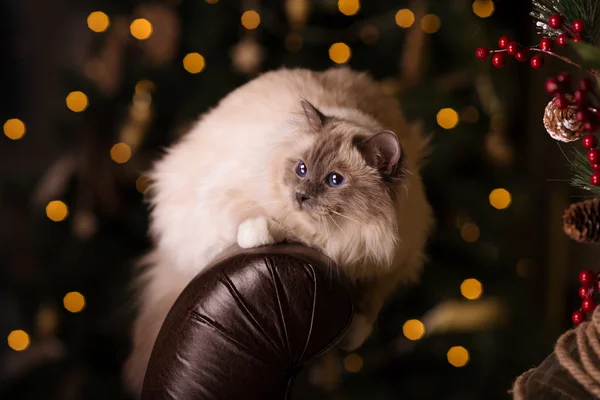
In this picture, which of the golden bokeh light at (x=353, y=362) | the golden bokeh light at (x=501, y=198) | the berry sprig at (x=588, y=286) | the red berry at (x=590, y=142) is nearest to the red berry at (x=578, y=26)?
the red berry at (x=590, y=142)

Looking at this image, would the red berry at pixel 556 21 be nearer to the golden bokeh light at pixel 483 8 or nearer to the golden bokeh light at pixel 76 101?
the golden bokeh light at pixel 483 8

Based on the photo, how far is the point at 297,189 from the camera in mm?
1226

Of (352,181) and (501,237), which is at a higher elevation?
(352,181)

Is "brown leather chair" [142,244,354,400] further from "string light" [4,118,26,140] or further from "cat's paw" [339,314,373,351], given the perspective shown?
"string light" [4,118,26,140]

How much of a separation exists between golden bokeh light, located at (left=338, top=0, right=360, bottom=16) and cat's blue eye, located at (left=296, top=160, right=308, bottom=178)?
0.99m

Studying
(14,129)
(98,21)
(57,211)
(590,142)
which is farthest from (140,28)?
(590,142)

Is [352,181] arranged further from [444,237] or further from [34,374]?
[34,374]

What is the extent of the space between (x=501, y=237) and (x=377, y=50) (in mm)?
777

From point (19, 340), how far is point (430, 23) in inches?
66.2

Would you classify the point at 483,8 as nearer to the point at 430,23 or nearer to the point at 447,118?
the point at 430,23

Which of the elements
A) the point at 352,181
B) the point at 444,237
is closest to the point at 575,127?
the point at 352,181

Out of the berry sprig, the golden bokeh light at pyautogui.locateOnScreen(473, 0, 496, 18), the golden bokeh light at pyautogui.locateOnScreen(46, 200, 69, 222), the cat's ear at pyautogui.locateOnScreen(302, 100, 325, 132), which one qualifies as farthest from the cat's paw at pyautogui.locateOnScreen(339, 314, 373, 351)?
the golden bokeh light at pyautogui.locateOnScreen(473, 0, 496, 18)

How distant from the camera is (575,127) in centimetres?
90

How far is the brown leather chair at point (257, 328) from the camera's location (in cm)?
105
